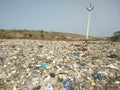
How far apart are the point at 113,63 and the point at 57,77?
1.98m

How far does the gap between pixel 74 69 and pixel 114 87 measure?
1.22 meters

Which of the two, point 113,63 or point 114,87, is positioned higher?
point 113,63

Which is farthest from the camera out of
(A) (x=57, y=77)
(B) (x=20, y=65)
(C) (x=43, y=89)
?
(B) (x=20, y=65)

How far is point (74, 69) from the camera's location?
14.0ft

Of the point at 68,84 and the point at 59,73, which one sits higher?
the point at 59,73

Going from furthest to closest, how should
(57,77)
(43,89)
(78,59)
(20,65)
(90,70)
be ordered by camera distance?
(78,59) → (20,65) → (90,70) → (57,77) → (43,89)

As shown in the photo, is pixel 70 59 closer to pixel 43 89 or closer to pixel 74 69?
pixel 74 69

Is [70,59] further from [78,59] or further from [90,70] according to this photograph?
[90,70]

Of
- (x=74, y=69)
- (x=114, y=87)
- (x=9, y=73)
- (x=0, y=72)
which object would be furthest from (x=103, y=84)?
(x=0, y=72)

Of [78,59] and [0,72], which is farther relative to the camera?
[78,59]

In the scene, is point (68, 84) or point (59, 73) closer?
point (68, 84)

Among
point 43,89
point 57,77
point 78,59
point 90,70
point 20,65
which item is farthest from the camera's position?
point 78,59

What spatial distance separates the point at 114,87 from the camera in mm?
3400

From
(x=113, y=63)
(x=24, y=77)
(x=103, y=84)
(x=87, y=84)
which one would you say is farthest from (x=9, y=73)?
(x=113, y=63)
